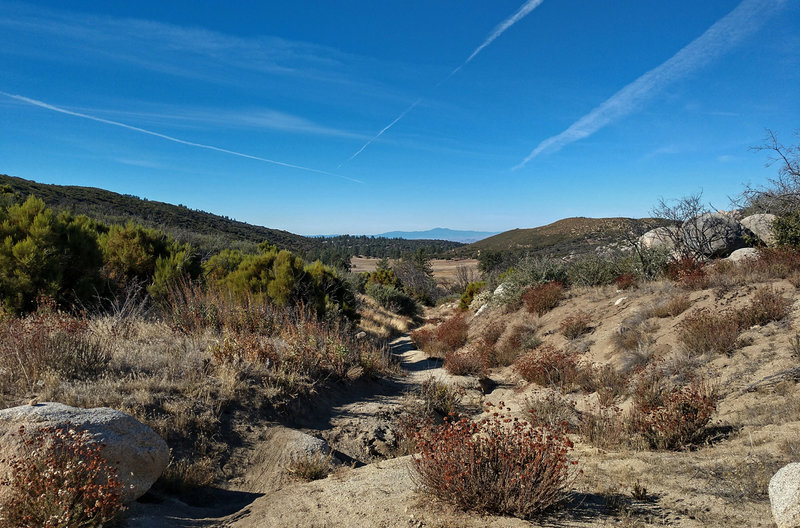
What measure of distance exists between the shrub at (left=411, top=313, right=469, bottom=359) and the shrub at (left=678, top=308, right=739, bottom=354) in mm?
6476

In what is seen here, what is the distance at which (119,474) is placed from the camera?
133 inches

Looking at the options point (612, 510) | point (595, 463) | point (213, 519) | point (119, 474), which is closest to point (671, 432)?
point (595, 463)

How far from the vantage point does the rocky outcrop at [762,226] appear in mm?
11383

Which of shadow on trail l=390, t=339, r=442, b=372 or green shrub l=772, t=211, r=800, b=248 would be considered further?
shadow on trail l=390, t=339, r=442, b=372

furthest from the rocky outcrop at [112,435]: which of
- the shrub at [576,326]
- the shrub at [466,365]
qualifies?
the shrub at [576,326]

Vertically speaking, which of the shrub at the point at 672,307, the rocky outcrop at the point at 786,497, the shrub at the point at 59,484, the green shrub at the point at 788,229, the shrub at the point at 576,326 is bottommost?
the shrub at the point at 59,484

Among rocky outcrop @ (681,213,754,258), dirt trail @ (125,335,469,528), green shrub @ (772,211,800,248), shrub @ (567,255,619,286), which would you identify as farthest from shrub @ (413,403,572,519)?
rocky outcrop @ (681,213,754,258)

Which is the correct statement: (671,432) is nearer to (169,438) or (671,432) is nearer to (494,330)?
(169,438)

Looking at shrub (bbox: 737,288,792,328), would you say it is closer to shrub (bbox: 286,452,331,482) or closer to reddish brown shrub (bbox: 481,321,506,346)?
reddish brown shrub (bbox: 481,321,506,346)

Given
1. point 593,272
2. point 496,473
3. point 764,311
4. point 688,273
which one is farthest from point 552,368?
point 593,272

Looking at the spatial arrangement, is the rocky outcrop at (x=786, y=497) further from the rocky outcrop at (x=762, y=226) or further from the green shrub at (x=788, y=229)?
the rocky outcrop at (x=762, y=226)

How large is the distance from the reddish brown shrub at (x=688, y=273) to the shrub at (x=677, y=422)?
18.9ft

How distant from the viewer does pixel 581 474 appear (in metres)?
3.88

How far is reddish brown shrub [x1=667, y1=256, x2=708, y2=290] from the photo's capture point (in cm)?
953
